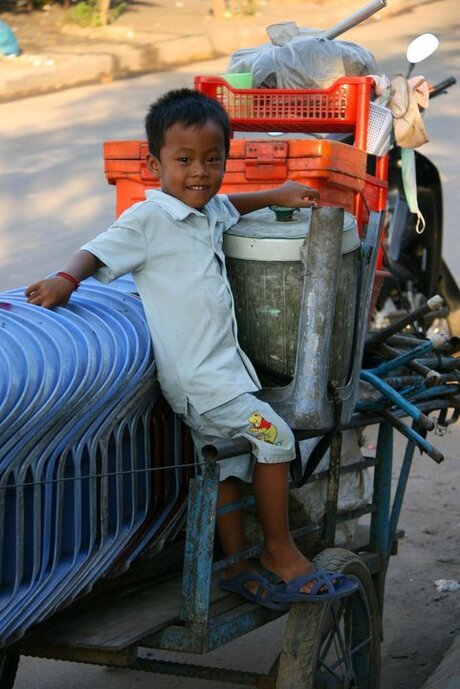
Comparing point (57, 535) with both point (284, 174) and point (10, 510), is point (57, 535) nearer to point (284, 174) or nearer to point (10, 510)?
point (10, 510)

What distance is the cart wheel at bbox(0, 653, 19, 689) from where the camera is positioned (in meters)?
3.66

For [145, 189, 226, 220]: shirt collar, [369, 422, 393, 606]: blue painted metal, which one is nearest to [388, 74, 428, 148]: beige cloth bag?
[369, 422, 393, 606]: blue painted metal

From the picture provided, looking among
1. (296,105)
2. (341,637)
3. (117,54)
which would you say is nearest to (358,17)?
(296,105)

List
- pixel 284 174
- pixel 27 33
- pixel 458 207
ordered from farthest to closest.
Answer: pixel 27 33, pixel 458 207, pixel 284 174

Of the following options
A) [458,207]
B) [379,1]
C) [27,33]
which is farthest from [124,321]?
[27,33]

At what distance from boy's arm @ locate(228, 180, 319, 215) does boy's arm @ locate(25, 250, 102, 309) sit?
0.59 m

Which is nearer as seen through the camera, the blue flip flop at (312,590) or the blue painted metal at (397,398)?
the blue flip flop at (312,590)

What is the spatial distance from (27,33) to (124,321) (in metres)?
12.4

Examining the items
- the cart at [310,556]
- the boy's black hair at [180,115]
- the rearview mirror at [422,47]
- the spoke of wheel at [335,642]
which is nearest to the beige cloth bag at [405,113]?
the rearview mirror at [422,47]

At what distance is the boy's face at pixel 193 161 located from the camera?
3025mm

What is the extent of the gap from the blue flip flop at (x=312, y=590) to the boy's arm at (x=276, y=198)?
95cm

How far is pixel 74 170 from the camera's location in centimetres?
1034

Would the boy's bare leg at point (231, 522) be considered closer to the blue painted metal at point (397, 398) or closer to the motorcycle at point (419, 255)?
the blue painted metal at point (397, 398)

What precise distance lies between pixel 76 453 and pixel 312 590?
719 millimetres
